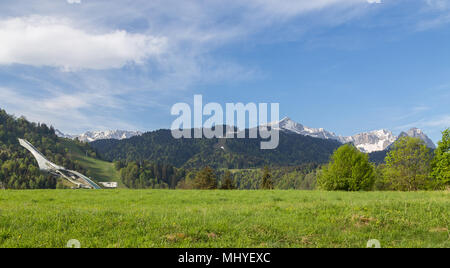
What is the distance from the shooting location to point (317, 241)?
427 inches

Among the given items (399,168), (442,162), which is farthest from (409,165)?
(442,162)

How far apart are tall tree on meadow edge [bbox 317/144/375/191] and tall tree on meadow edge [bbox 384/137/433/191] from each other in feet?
43.8

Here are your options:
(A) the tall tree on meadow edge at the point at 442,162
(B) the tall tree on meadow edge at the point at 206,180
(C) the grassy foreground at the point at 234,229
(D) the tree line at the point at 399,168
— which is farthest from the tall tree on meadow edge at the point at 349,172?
(C) the grassy foreground at the point at 234,229

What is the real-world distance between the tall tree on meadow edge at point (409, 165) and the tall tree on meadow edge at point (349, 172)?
13.4 m

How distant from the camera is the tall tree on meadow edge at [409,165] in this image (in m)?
69.4

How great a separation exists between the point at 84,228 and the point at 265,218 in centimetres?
730

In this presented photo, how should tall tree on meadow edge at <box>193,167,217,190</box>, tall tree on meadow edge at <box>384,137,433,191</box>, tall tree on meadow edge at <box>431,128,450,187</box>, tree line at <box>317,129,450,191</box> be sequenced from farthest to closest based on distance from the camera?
tall tree on meadow edge at <box>193,167,217,190</box> < tall tree on meadow edge at <box>384,137,433,191</box> < tall tree on meadow edge at <box>431,128,450,187</box> < tree line at <box>317,129,450,191</box>

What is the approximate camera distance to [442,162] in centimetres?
6444

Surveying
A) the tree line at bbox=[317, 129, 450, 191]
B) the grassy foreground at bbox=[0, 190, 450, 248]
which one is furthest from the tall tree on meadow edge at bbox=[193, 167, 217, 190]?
the grassy foreground at bbox=[0, 190, 450, 248]

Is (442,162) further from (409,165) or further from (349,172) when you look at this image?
(349,172)

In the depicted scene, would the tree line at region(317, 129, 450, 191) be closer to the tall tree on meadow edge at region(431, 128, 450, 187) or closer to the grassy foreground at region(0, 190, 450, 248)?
the tall tree on meadow edge at region(431, 128, 450, 187)

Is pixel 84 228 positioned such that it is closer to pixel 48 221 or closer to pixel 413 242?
pixel 48 221

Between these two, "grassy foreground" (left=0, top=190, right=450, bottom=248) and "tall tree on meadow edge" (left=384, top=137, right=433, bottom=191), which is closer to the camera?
"grassy foreground" (left=0, top=190, right=450, bottom=248)

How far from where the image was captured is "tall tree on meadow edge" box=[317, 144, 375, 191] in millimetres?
60375
